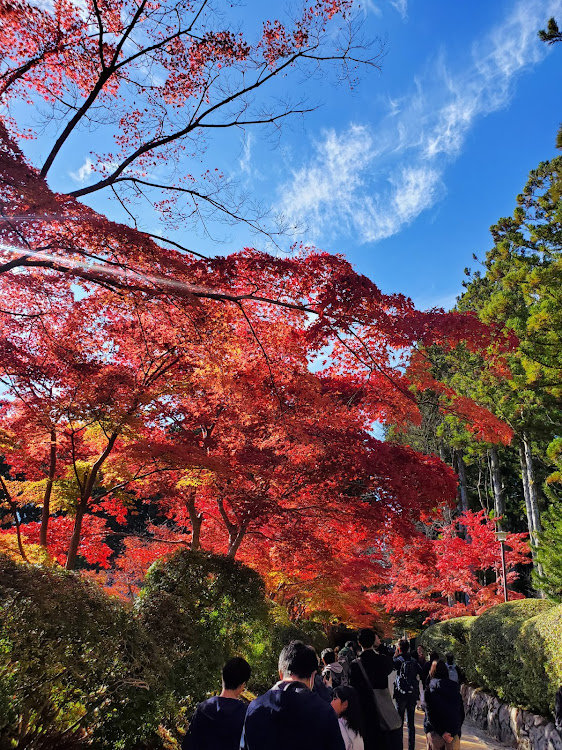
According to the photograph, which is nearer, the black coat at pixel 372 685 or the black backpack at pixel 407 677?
the black coat at pixel 372 685

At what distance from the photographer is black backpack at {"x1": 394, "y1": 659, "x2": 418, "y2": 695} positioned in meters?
7.56

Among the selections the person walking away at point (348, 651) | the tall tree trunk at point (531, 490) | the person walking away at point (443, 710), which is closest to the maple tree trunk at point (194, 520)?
the person walking away at point (348, 651)

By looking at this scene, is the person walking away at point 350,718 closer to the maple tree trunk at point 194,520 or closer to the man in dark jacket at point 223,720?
the man in dark jacket at point 223,720

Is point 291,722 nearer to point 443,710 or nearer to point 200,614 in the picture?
point 200,614

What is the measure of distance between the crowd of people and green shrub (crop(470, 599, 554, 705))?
3626 millimetres

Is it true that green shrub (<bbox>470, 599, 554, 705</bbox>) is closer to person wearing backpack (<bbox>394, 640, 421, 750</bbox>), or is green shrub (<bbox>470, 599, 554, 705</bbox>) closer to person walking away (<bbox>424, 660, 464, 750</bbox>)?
person wearing backpack (<bbox>394, 640, 421, 750</bbox>)

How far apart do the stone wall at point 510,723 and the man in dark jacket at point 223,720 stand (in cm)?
655

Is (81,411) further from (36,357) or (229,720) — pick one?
(229,720)

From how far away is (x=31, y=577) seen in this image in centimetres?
381

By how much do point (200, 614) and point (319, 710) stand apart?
12.8 ft

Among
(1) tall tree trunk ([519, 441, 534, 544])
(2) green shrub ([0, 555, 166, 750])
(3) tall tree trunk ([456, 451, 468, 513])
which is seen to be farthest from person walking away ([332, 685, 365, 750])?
(3) tall tree trunk ([456, 451, 468, 513])

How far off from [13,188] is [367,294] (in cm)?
397

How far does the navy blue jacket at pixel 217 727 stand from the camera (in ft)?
9.14

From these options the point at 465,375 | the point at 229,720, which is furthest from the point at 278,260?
the point at 465,375
